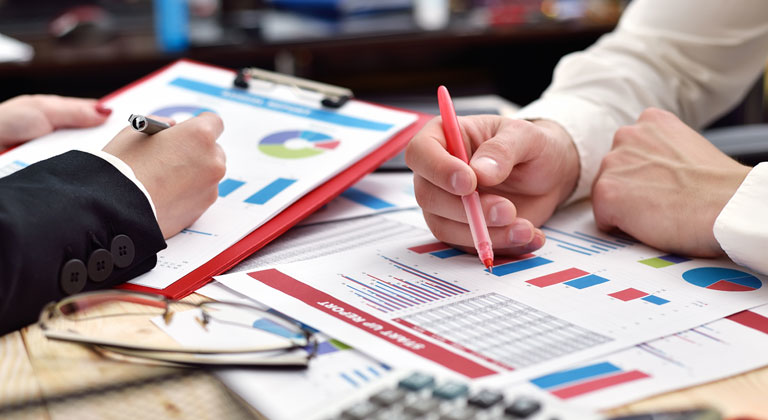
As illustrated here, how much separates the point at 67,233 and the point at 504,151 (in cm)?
37

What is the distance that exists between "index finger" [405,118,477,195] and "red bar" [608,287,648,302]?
15cm

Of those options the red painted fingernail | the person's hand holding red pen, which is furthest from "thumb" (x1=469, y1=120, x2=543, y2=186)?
the red painted fingernail

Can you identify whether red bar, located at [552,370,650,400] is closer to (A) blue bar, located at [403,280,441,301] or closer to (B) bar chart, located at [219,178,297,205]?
(A) blue bar, located at [403,280,441,301]

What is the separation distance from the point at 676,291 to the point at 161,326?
1.29 ft

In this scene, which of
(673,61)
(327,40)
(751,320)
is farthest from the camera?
(327,40)

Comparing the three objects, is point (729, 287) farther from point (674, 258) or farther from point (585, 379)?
point (585, 379)

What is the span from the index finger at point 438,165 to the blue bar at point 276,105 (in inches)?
6.0

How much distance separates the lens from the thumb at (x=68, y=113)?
32.8 inches

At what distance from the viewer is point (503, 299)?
0.57 meters

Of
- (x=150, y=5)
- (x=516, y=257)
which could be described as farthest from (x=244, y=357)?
(x=150, y=5)

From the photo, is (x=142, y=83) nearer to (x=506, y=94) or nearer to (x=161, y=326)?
(x=161, y=326)

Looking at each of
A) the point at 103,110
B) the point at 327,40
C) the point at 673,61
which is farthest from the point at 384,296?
the point at 327,40

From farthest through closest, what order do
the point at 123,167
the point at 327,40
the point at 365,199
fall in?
the point at 327,40, the point at 365,199, the point at 123,167

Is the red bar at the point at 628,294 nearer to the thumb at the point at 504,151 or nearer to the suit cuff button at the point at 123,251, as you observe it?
the thumb at the point at 504,151
